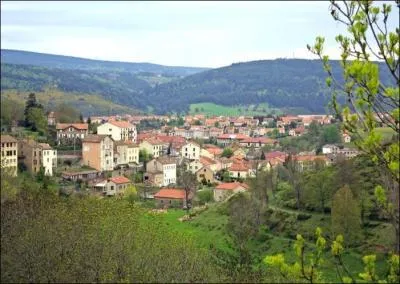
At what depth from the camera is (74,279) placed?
17500mm

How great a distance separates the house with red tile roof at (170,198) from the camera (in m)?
49.9

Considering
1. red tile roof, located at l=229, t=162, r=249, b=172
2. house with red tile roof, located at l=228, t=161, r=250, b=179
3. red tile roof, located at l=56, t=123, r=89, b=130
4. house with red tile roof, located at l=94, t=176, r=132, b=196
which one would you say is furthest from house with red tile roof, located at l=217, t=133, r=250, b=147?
house with red tile roof, located at l=94, t=176, r=132, b=196

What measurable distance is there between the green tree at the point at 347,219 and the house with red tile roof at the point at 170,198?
790 inches

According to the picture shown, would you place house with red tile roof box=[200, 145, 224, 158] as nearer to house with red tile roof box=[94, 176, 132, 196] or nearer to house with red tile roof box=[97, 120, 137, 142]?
house with red tile roof box=[97, 120, 137, 142]

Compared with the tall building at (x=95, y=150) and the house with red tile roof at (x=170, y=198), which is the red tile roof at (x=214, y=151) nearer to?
the tall building at (x=95, y=150)

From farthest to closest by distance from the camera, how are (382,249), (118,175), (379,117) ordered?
(118,175) < (382,249) < (379,117)

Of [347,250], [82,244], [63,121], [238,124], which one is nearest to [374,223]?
[347,250]

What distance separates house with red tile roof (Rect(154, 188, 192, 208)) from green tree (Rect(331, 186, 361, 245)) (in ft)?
65.8

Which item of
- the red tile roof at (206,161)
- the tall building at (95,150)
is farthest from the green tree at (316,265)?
the red tile roof at (206,161)

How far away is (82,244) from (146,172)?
4255cm

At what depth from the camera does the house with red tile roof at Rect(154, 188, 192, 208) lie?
1966 inches

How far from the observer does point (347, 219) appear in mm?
31750

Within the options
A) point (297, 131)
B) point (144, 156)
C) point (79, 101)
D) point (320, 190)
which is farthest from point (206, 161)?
point (79, 101)

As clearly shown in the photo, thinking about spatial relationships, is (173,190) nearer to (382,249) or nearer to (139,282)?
(382,249)
